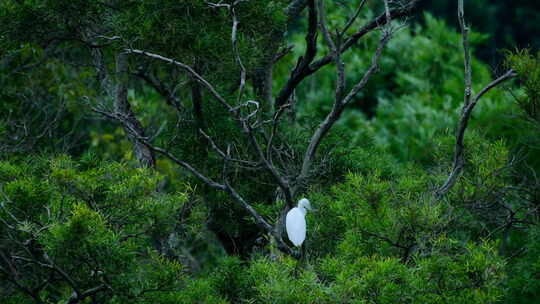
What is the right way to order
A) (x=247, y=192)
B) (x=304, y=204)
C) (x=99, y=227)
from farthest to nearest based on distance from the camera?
(x=247, y=192) < (x=304, y=204) < (x=99, y=227)

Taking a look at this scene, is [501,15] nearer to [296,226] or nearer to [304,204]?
[304,204]

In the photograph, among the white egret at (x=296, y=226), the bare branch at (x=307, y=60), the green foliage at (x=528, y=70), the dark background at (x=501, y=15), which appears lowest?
the dark background at (x=501, y=15)

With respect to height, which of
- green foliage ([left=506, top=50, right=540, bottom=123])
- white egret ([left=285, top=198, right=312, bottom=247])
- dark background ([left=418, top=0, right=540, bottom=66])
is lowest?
dark background ([left=418, top=0, right=540, bottom=66])

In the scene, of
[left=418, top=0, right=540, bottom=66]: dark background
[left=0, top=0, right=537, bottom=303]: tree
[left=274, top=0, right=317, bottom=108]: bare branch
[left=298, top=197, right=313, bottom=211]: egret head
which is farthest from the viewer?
[left=418, top=0, right=540, bottom=66]: dark background

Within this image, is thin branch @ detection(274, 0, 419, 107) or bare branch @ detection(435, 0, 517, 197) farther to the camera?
thin branch @ detection(274, 0, 419, 107)

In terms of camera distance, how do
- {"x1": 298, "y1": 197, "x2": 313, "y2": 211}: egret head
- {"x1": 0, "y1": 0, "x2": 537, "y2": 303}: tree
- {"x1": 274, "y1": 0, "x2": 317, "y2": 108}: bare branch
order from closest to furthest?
1. {"x1": 0, "y1": 0, "x2": 537, "y2": 303}: tree
2. {"x1": 298, "y1": 197, "x2": 313, "y2": 211}: egret head
3. {"x1": 274, "y1": 0, "x2": 317, "y2": 108}: bare branch

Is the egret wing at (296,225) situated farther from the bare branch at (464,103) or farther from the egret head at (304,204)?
the bare branch at (464,103)

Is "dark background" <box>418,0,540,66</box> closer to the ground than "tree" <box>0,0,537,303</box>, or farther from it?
closer to the ground

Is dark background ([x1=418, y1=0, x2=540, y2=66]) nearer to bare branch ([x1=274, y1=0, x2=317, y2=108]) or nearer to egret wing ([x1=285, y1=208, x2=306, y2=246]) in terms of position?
bare branch ([x1=274, y1=0, x2=317, y2=108])

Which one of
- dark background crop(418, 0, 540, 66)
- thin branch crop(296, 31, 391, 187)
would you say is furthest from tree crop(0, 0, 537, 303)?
dark background crop(418, 0, 540, 66)

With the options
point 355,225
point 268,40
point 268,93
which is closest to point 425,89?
point 268,93

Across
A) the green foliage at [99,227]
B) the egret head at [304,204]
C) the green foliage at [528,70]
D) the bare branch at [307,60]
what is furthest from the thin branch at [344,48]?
the green foliage at [99,227]

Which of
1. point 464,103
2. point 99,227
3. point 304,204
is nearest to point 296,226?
point 304,204

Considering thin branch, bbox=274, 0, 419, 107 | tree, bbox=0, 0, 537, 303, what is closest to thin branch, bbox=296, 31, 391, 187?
Answer: tree, bbox=0, 0, 537, 303
